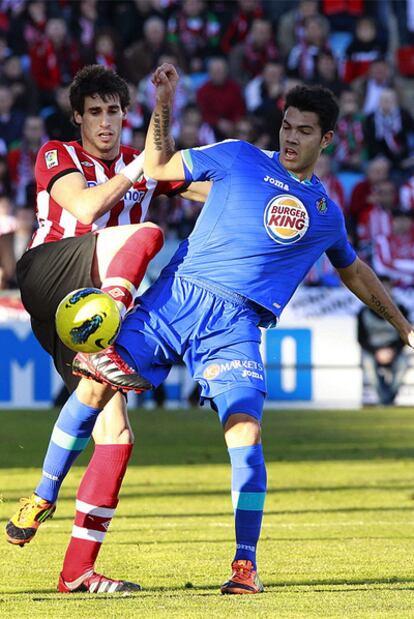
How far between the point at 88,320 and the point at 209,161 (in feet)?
3.19

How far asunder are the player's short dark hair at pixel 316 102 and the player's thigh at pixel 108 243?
885 mm

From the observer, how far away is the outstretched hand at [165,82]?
238 inches

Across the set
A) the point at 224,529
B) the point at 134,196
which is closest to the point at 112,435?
the point at 134,196

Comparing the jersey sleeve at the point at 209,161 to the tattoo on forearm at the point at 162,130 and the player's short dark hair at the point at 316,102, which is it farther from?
the player's short dark hair at the point at 316,102

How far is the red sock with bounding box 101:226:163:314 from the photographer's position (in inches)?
245

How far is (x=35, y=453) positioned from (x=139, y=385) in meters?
7.10

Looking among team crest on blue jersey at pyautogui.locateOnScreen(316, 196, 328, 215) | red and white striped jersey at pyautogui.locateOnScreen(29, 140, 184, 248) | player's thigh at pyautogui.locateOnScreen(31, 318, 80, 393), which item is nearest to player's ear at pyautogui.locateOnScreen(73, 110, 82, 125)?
red and white striped jersey at pyautogui.locateOnScreen(29, 140, 184, 248)

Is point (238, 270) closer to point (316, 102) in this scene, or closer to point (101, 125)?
point (316, 102)

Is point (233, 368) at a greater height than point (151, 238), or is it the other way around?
point (151, 238)

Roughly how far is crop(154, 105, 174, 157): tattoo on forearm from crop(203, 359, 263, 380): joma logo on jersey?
38.4 inches

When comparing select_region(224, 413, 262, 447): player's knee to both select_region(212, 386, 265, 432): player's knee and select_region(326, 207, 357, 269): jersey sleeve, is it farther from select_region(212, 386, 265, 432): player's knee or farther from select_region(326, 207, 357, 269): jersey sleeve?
select_region(326, 207, 357, 269): jersey sleeve

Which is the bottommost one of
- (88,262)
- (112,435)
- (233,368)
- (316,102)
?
(112,435)

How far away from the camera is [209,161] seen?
6.27 m

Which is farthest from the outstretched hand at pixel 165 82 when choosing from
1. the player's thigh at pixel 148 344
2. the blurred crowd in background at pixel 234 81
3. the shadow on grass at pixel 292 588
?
the blurred crowd in background at pixel 234 81
